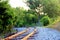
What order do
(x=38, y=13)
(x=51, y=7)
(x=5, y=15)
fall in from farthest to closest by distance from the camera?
(x=38, y=13) → (x=51, y=7) → (x=5, y=15)

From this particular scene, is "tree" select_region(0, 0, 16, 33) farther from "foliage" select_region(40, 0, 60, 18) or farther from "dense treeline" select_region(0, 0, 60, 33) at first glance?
"foliage" select_region(40, 0, 60, 18)

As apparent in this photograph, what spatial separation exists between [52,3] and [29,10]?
735 centimetres

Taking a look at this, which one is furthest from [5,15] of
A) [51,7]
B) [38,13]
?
[38,13]

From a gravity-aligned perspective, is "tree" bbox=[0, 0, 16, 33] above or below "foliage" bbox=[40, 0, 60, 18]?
below

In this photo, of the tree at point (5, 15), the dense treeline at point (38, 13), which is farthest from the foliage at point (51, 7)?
the tree at point (5, 15)

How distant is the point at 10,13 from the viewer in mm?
22156

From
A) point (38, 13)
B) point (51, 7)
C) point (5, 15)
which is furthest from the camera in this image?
point (38, 13)

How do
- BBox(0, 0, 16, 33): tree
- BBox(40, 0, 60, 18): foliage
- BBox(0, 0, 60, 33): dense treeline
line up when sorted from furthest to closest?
BBox(40, 0, 60, 18): foliage < BBox(0, 0, 60, 33): dense treeline < BBox(0, 0, 16, 33): tree

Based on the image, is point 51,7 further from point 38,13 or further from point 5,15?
point 5,15

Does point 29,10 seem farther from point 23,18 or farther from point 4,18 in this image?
point 4,18

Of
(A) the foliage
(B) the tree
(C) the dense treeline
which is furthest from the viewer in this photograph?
(A) the foliage

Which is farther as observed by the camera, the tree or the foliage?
the foliage

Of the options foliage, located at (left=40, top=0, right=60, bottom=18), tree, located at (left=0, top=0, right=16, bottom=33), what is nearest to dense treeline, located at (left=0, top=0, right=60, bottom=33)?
foliage, located at (left=40, top=0, right=60, bottom=18)

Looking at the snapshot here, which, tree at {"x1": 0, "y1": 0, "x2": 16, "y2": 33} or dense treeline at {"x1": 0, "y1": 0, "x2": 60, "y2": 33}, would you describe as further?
dense treeline at {"x1": 0, "y1": 0, "x2": 60, "y2": 33}
